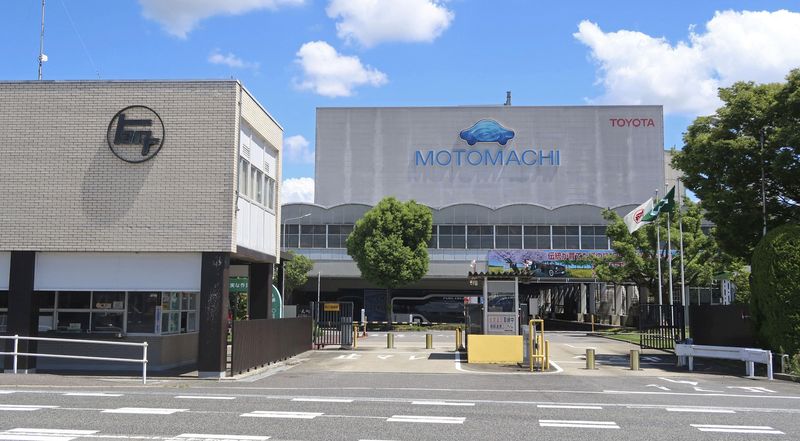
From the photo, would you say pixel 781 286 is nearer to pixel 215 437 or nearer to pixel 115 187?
pixel 215 437

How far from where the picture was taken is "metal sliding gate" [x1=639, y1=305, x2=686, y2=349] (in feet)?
88.0

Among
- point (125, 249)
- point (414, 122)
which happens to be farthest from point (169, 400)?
point (414, 122)

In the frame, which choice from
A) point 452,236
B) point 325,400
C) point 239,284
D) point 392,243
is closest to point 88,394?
point 325,400

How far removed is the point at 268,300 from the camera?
2472cm

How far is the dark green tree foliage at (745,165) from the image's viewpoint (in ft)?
75.8

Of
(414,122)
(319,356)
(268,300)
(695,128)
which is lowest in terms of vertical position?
(319,356)

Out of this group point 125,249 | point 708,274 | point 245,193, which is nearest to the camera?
point 125,249

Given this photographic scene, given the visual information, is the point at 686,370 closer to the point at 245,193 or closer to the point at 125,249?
the point at 245,193

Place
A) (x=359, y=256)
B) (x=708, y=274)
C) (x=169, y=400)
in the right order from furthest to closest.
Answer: (x=359, y=256), (x=708, y=274), (x=169, y=400)

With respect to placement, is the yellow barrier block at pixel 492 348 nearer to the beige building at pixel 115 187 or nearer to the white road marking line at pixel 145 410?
the beige building at pixel 115 187

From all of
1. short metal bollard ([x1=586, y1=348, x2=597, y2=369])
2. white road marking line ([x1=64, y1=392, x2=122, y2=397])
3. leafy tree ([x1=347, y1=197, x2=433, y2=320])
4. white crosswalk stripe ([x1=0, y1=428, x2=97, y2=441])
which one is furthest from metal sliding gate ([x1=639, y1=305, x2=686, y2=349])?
white crosswalk stripe ([x1=0, y1=428, x2=97, y2=441])

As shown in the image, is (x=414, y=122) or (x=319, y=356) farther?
(x=414, y=122)

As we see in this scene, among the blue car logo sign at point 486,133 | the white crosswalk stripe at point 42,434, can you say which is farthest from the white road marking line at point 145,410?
the blue car logo sign at point 486,133

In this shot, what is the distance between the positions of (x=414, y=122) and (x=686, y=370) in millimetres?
60100
